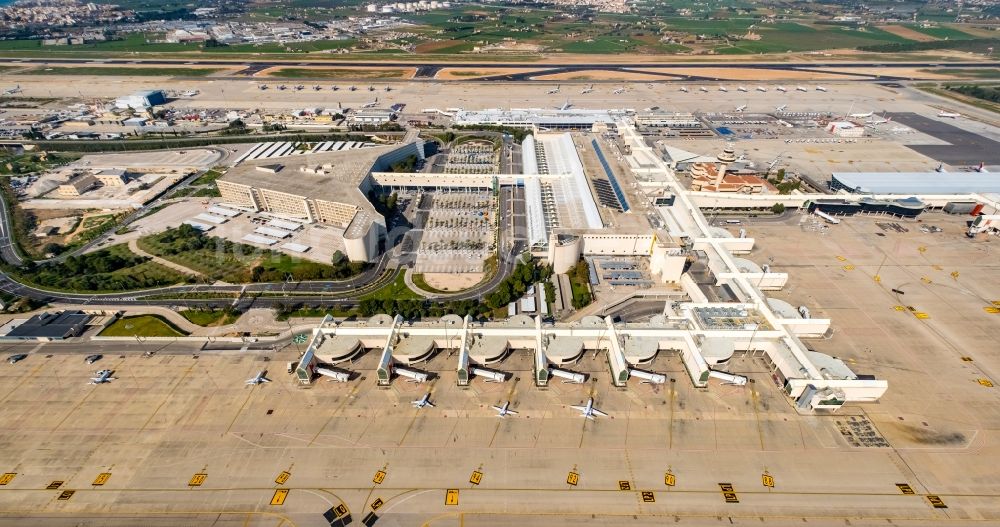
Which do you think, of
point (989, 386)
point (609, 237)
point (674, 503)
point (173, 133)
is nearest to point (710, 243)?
point (609, 237)

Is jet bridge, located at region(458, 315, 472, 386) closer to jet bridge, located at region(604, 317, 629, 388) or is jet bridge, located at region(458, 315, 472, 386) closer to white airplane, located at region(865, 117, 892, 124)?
jet bridge, located at region(604, 317, 629, 388)

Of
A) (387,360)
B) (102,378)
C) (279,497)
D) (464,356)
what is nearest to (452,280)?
(464,356)

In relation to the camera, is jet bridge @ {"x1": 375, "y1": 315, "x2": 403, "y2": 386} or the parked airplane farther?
the parked airplane

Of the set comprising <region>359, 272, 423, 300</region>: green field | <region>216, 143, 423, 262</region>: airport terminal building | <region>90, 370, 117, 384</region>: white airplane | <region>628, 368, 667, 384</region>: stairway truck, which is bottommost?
<region>359, 272, 423, 300</region>: green field

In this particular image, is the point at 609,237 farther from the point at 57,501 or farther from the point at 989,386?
the point at 57,501

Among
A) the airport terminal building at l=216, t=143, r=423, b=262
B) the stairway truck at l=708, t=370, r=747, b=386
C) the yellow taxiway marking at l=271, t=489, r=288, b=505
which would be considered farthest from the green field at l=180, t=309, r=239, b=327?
A: the stairway truck at l=708, t=370, r=747, b=386

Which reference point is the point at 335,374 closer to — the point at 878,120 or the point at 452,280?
the point at 452,280
